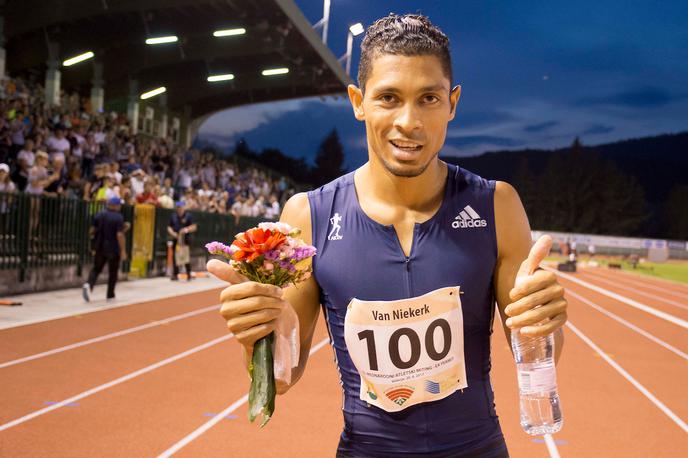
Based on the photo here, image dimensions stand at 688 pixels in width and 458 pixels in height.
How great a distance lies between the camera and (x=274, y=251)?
6.42 feet

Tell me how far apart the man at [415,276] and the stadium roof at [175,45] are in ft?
68.2

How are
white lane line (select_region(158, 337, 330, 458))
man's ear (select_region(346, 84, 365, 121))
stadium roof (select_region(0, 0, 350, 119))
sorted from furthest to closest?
stadium roof (select_region(0, 0, 350, 119)) → white lane line (select_region(158, 337, 330, 458)) → man's ear (select_region(346, 84, 365, 121))

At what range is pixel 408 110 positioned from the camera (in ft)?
7.02

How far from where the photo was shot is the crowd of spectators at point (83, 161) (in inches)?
532

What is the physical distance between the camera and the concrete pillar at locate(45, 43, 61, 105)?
24266mm

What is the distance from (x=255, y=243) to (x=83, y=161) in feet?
53.7

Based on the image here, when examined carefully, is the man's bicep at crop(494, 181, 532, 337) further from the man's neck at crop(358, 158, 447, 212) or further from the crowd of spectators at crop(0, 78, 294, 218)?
the crowd of spectators at crop(0, 78, 294, 218)

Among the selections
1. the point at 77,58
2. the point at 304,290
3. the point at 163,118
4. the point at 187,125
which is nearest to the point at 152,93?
the point at 163,118

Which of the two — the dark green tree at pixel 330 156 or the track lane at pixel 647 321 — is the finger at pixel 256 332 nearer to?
the track lane at pixel 647 321

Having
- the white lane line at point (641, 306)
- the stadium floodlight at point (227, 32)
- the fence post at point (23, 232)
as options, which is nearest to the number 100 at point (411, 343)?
the fence post at point (23, 232)

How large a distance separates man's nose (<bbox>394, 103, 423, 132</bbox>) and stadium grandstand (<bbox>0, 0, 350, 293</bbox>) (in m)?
11.2

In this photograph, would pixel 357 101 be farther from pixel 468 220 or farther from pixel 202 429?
pixel 202 429

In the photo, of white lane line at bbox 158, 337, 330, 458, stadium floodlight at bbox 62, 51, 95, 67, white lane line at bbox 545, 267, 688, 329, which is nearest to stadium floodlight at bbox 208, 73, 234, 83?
stadium floodlight at bbox 62, 51, 95, 67

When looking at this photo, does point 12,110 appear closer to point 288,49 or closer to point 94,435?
point 94,435
